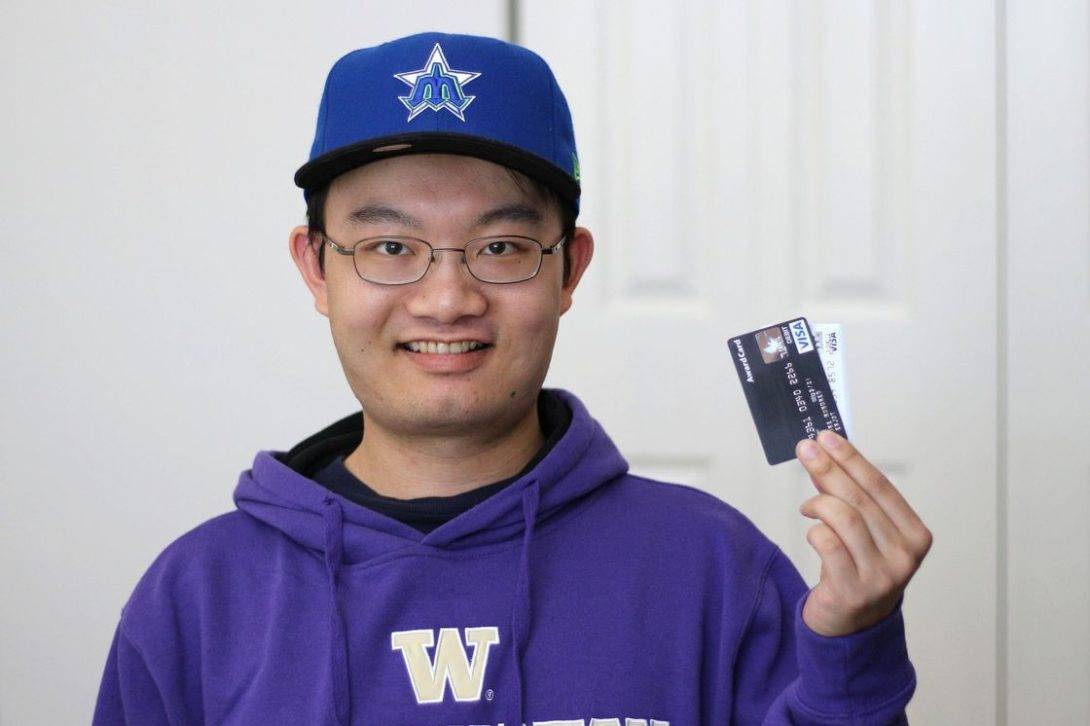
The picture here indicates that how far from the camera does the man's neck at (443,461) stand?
4.57 feet

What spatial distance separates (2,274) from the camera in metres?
2.57

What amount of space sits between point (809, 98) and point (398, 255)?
1.32 meters

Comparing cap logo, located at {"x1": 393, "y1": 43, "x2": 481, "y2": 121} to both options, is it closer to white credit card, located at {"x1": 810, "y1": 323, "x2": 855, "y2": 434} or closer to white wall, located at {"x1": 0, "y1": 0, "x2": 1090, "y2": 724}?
white credit card, located at {"x1": 810, "y1": 323, "x2": 855, "y2": 434}

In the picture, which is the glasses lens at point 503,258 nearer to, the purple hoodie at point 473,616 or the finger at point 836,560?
the purple hoodie at point 473,616

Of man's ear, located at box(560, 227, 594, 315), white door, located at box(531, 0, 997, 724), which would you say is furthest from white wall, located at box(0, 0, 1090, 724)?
man's ear, located at box(560, 227, 594, 315)

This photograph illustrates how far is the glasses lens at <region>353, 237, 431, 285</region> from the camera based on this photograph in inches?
51.9

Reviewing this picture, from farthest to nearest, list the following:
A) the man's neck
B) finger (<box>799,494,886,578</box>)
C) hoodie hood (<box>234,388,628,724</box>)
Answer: the man's neck, hoodie hood (<box>234,388,628,724</box>), finger (<box>799,494,886,578</box>)

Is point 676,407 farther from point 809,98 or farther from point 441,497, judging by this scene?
point 441,497

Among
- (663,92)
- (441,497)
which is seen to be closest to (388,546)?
(441,497)

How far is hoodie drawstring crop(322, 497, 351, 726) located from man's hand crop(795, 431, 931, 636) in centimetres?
46

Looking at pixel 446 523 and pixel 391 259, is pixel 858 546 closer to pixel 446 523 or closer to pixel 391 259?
pixel 446 523

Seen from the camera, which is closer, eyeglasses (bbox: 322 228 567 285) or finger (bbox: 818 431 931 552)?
finger (bbox: 818 431 931 552)

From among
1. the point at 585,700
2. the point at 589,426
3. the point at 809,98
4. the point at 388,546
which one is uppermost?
the point at 809,98

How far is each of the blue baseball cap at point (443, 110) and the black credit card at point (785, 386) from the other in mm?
299
